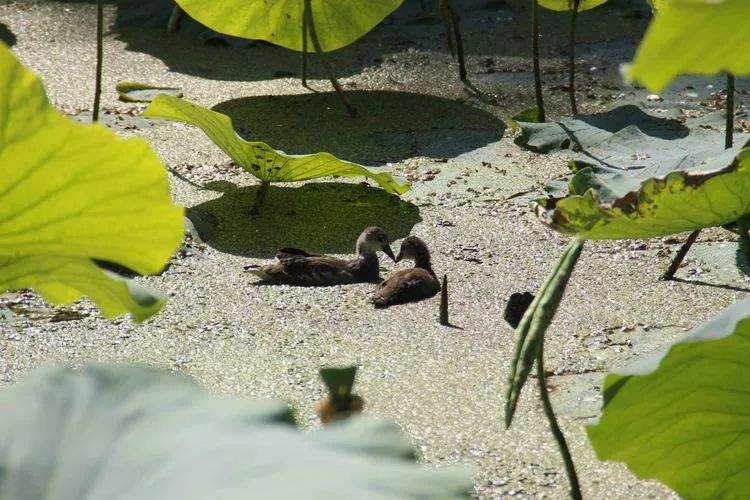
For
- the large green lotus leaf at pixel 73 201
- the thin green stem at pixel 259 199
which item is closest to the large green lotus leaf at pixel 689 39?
the large green lotus leaf at pixel 73 201

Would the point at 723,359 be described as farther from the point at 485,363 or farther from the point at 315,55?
the point at 315,55

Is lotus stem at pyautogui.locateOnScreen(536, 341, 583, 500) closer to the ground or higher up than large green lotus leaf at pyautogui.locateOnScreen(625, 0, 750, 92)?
closer to the ground

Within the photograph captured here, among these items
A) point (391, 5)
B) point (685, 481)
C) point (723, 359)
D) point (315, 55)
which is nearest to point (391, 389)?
point (685, 481)

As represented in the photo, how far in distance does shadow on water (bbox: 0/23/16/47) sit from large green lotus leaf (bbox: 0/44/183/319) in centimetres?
382

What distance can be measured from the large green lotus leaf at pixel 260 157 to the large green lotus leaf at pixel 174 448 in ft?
7.10

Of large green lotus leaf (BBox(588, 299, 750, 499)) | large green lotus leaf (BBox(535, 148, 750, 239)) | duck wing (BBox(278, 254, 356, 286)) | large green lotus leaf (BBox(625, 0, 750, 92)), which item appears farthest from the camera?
duck wing (BBox(278, 254, 356, 286))

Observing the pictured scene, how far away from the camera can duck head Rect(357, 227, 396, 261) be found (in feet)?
9.32

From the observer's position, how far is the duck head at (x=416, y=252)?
2.77m

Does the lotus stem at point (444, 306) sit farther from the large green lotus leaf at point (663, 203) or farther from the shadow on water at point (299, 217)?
the large green lotus leaf at point (663, 203)

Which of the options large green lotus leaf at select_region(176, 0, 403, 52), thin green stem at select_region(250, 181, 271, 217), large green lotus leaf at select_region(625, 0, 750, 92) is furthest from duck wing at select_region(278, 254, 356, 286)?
large green lotus leaf at select_region(625, 0, 750, 92)

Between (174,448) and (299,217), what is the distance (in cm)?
254

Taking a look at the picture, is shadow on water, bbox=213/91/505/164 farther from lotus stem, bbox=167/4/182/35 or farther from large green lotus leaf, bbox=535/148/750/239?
large green lotus leaf, bbox=535/148/750/239

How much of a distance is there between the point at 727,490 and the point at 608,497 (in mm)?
522

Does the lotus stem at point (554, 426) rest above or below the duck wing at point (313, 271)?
above
